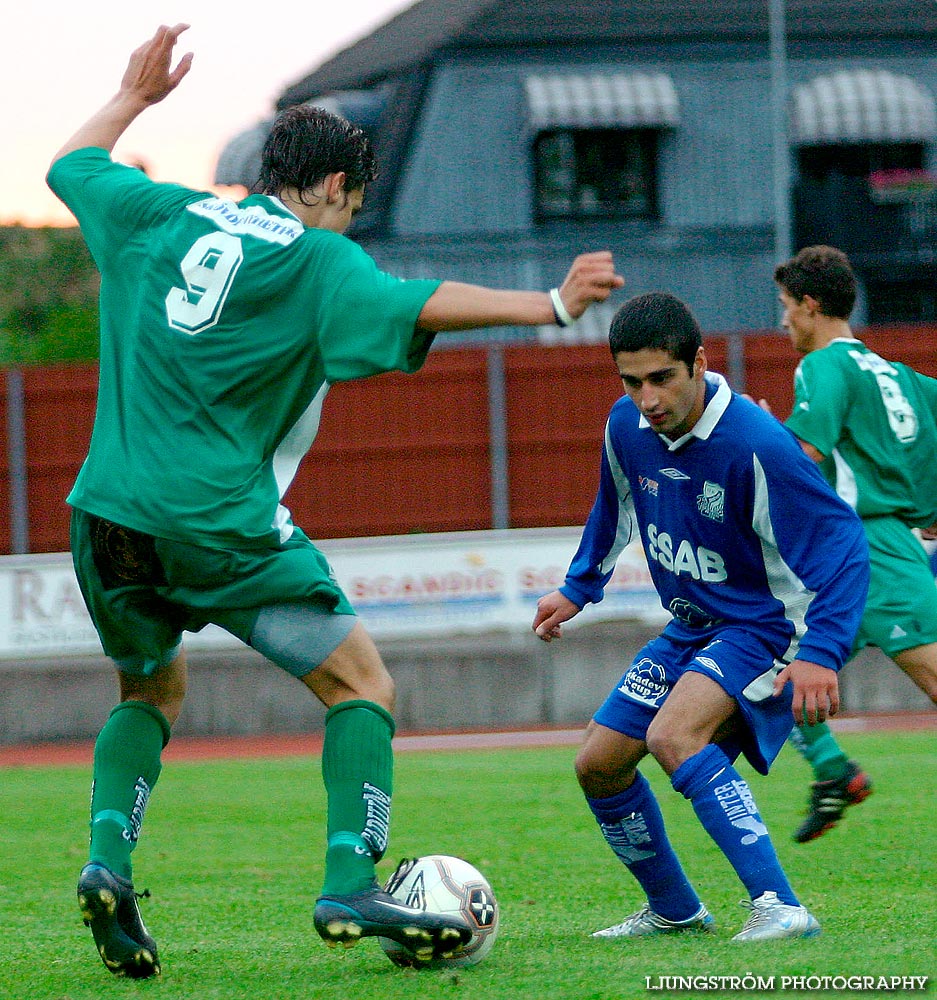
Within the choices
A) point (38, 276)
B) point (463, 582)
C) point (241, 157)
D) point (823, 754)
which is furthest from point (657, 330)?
point (38, 276)

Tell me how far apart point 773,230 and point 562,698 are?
57.2 ft

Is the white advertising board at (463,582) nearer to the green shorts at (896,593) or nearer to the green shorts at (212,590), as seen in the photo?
the green shorts at (896,593)

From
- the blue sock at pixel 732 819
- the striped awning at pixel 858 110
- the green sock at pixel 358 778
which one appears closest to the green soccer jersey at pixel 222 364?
the green sock at pixel 358 778

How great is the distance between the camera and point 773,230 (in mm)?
28531

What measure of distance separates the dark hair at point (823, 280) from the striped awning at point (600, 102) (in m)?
21.1

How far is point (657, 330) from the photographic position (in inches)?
163

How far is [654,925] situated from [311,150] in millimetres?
2184

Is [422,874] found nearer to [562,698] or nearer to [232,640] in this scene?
[562,698]

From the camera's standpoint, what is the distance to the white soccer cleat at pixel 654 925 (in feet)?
14.7

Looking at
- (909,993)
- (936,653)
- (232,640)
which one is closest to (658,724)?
(909,993)

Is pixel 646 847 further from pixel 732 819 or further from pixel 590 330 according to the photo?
pixel 590 330

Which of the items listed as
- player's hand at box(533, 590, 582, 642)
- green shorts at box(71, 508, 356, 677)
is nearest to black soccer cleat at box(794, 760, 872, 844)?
player's hand at box(533, 590, 582, 642)

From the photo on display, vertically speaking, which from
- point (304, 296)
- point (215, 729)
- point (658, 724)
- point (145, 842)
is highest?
point (304, 296)

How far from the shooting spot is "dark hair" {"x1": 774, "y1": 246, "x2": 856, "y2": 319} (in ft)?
20.6
